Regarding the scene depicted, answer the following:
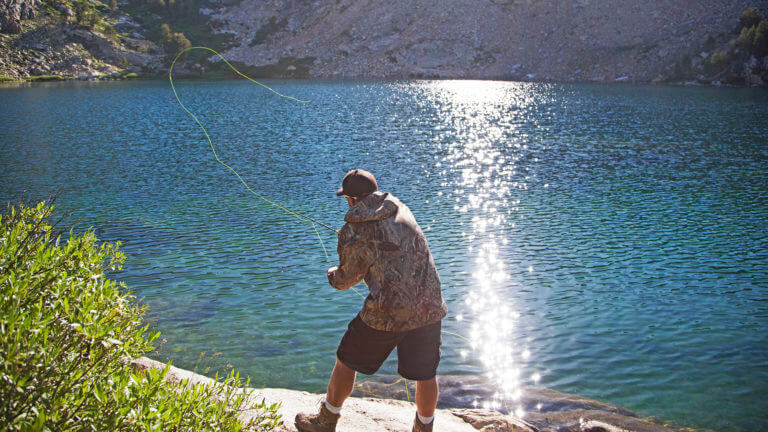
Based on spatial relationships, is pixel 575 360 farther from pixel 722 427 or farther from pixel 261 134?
pixel 261 134

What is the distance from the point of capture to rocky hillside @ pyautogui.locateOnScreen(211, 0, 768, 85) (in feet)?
303

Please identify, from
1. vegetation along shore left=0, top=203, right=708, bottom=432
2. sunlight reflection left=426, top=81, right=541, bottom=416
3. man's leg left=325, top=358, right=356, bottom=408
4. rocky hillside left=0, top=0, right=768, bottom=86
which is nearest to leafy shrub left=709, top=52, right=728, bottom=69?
rocky hillside left=0, top=0, right=768, bottom=86

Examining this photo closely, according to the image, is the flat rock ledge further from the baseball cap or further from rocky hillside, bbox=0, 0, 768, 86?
rocky hillside, bbox=0, 0, 768, 86

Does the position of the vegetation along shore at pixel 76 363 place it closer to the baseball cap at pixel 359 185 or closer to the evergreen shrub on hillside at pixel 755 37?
the baseball cap at pixel 359 185

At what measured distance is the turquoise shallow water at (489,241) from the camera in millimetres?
10367

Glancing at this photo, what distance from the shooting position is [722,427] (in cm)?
853

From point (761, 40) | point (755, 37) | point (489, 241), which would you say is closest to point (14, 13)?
point (489, 241)

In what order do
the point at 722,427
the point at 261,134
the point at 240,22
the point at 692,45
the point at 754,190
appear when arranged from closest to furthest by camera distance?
the point at 722,427 → the point at 754,190 → the point at 261,134 → the point at 692,45 → the point at 240,22

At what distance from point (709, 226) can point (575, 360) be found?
11.5 metres

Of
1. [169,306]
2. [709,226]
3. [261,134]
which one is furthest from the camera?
[261,134]

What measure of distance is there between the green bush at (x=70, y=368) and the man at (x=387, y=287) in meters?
1.11

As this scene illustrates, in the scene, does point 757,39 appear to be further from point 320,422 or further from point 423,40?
point 320,422

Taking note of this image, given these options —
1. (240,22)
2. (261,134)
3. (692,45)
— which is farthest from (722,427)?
(240,22)

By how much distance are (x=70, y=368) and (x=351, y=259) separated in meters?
2.50
